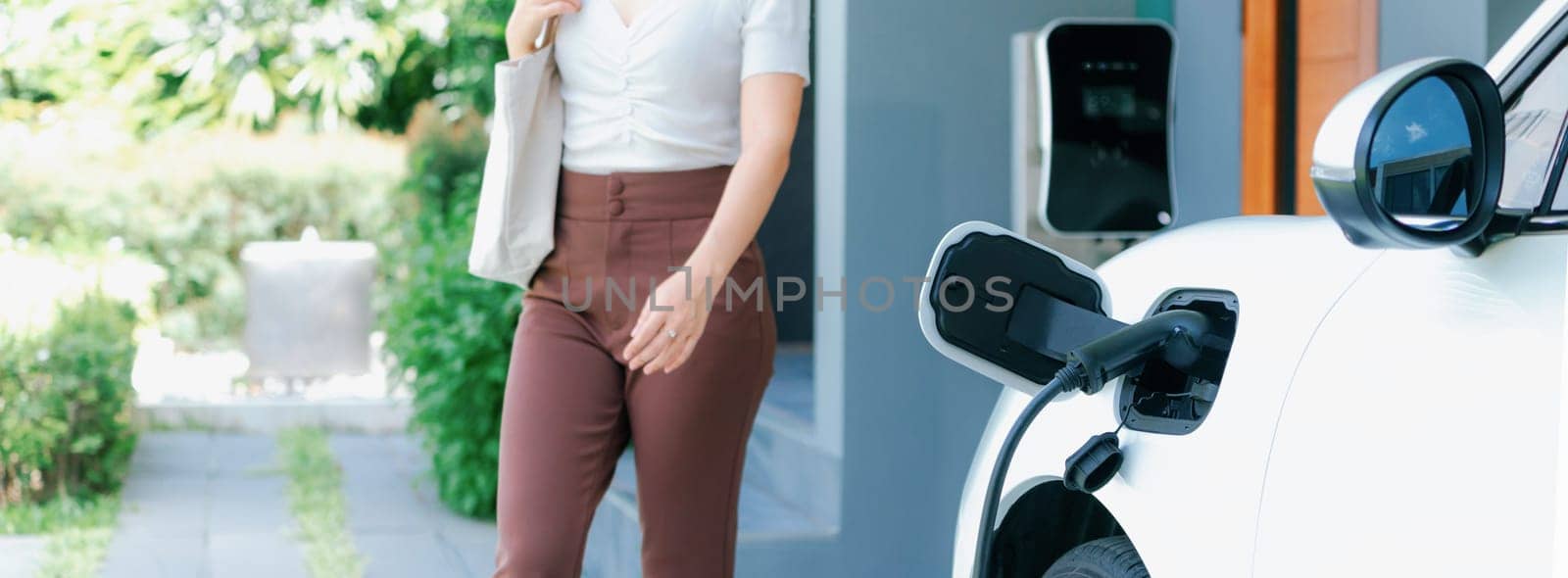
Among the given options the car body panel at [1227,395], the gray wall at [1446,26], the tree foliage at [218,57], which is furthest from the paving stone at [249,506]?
the tree foliage at [218,57]

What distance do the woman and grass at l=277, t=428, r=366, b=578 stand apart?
2.81 metres

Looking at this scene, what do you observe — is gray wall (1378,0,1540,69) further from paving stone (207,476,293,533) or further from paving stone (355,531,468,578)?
Result: paving stone (207,476,293,533)

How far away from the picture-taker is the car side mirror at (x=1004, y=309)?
6.19 ft

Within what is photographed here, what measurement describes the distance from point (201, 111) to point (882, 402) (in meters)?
12.0

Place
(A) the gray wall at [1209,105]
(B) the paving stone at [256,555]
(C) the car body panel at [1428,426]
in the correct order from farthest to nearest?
(B) the paving stone at [256,555]
(A) the gray wall at [1209,105]
(C) the car body panel at [1428,426]

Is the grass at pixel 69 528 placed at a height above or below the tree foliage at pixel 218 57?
below

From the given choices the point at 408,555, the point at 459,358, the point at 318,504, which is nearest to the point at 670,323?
the point at 408,555

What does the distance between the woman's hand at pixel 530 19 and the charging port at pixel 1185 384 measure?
1.01m

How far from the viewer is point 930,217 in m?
4.23

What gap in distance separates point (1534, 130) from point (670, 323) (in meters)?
1.07

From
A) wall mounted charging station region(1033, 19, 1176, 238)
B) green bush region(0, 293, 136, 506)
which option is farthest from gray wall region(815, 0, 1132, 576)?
green bush region(0, 293, 136, 506)

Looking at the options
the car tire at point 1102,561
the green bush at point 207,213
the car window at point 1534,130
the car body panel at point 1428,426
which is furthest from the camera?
the green bush at point 207,213

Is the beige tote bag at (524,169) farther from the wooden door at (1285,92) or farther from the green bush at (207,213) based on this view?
the green bush at (207,213)

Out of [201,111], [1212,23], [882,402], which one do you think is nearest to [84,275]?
[882,402]
